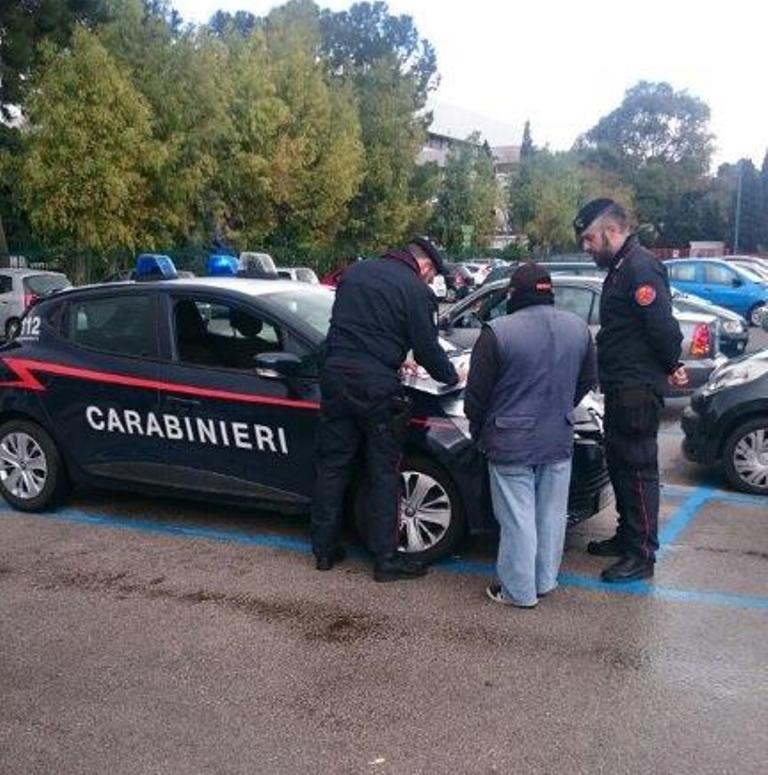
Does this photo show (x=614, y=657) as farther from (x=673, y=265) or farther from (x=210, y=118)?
(x=210, y=118)

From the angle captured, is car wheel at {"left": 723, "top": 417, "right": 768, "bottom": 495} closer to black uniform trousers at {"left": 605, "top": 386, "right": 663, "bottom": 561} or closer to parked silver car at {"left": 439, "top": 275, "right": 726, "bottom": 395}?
black uniform trousers at {"left": 605, "top": 386, "right": 663, "bottom": 561}

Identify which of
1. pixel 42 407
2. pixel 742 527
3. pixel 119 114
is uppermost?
pixel 119 114

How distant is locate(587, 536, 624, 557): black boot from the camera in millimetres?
5258

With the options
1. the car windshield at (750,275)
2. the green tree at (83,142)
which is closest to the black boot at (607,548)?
the car windshield at (750,275)

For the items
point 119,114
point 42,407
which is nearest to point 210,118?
point 119,114

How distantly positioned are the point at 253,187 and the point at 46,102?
7.88 meters

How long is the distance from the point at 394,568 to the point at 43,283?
47.1ft

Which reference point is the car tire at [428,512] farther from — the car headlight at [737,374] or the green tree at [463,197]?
the green tree at [463,197]

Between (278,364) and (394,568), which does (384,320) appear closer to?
(278,364)

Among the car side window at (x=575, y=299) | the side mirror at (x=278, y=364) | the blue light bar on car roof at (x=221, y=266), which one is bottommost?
the car side window at (x=575, y=299)

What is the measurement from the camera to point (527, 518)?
4.46m

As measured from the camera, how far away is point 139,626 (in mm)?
4328

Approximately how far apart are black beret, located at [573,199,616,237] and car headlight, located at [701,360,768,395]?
2473 mm

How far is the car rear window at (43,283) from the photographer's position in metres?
17.0
